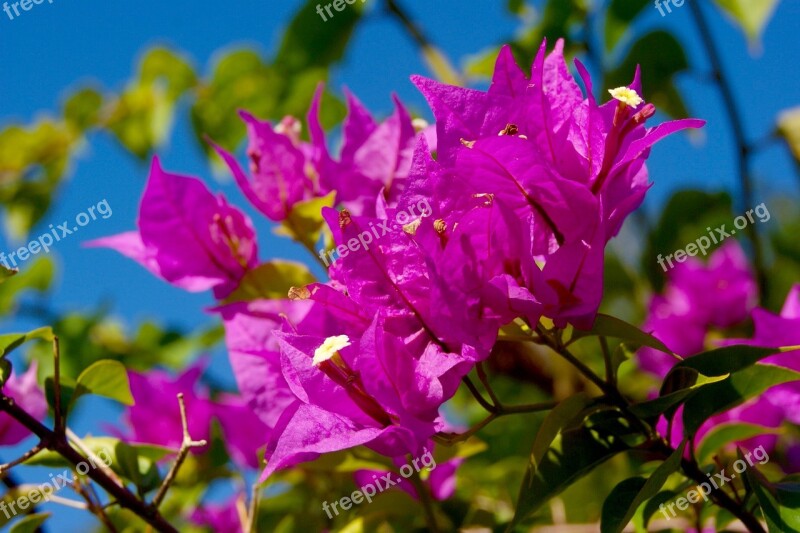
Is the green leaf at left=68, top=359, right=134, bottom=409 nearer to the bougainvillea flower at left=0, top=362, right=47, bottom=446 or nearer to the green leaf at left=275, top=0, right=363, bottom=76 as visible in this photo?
the bougainvillea flower at left=0, top=362, right=47, bottom=446

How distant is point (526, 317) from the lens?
66cm

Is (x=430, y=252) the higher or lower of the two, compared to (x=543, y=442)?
higher

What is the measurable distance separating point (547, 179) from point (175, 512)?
829mm

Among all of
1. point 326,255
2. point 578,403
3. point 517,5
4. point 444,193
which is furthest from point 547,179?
point 517,5

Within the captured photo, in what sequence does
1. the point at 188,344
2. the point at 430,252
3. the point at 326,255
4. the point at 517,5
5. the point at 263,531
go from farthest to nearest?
the point at 188,344 < the point at 517,5 < the point at 263,531 < the point at 326,255 < the point at 430,252

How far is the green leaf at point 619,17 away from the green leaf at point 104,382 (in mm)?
1012

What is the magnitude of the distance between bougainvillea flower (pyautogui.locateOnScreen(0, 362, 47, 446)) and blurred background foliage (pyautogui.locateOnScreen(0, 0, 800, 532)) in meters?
0.06

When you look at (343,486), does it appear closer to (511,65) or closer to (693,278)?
(511,65)

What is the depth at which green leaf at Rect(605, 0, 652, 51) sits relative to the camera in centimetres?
143

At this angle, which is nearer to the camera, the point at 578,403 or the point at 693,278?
the point at 578,403

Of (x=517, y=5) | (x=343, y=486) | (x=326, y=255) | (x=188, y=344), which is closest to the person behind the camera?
(x=326, y=255)

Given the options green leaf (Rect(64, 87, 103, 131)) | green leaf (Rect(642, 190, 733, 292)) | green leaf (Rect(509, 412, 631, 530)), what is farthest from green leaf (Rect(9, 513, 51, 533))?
green leaf (Rect(64, 87, 103, 131))

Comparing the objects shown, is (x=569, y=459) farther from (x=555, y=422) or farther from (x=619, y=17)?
(x=619, y=17)

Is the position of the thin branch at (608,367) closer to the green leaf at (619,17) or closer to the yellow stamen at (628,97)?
the yellow stamen at (628,97)
